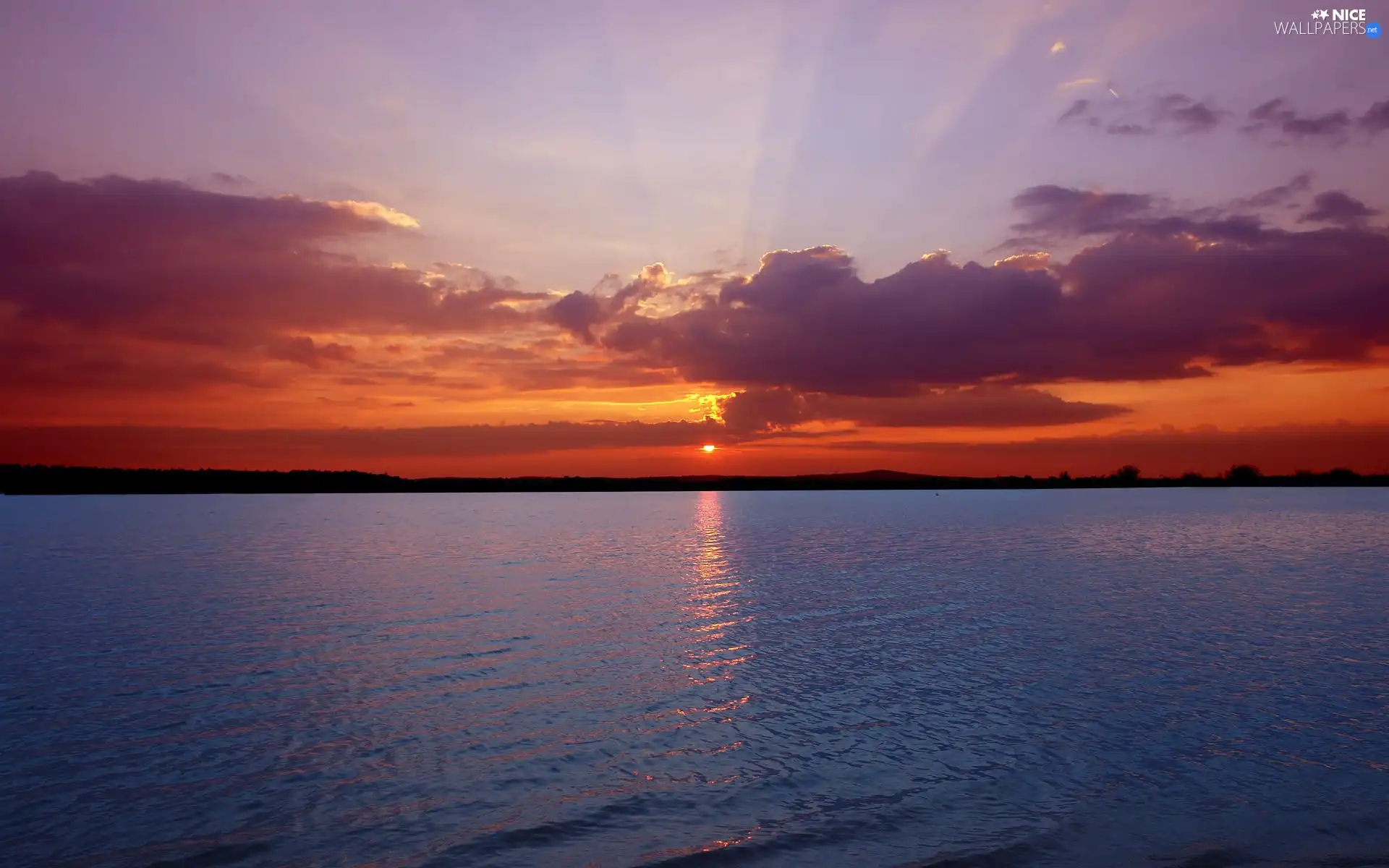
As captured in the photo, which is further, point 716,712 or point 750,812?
point 716,712

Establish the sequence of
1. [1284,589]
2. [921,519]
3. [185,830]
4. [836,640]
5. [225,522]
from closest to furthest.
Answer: [185,830]
[836,640]
[1284,589]
[225,522]
[921,519]

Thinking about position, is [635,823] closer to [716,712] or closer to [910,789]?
[910,789]

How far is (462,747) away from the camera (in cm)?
1864

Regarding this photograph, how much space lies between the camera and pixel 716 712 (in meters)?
21.6

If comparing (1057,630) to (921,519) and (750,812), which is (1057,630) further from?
(921,519)

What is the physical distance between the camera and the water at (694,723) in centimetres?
1386

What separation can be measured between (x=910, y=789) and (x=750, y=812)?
326 cm

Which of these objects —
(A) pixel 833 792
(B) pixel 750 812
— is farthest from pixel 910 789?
(B) pixel 750 812

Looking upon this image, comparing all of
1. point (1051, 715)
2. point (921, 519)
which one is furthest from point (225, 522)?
point (1051, 715)

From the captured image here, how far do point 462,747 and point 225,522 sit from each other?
136 metres

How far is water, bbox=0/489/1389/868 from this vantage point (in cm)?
1386

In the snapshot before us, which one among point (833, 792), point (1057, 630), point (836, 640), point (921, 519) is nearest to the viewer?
point (833, 792)

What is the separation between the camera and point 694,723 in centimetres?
2066

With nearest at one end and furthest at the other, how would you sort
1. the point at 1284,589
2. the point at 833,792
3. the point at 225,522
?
the point at 833,792 < the point at 1284,589 < the point at 225,522
